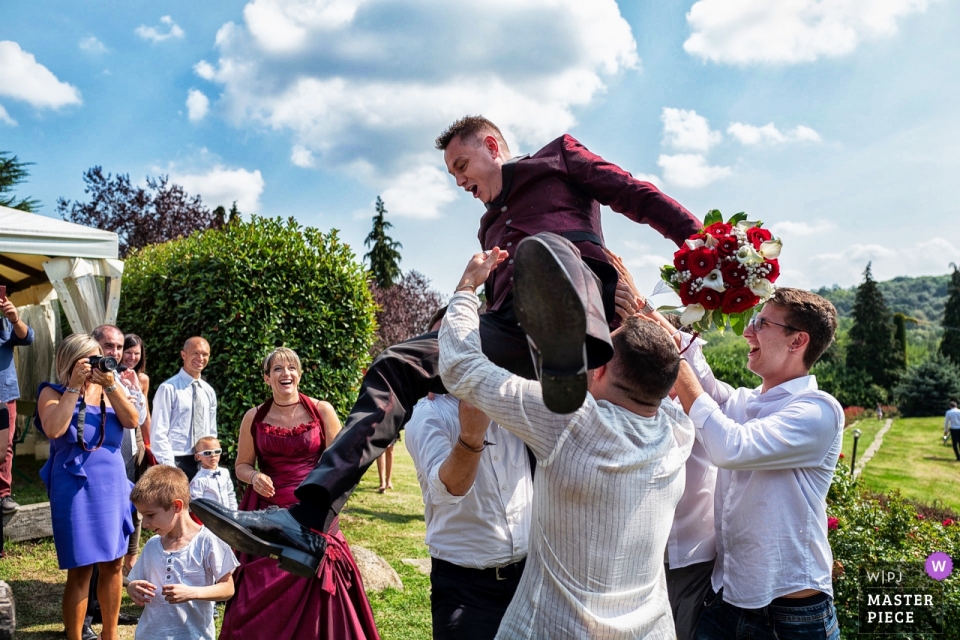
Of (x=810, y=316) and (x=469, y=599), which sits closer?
(x=469, y=599)

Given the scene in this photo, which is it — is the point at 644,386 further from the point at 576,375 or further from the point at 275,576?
the point at 275,576

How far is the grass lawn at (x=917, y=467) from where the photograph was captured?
55.9 feet

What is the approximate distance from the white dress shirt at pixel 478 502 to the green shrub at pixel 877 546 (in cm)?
368

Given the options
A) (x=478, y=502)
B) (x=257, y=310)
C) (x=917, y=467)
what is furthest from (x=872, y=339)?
(x=478, y=502)

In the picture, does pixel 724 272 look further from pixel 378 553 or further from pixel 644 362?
pixel 378 553

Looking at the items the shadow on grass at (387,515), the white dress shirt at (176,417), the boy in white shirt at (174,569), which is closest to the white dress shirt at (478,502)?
the boy in white shirt at (174,569)

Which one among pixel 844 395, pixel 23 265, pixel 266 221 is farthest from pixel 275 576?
pixel 844 395

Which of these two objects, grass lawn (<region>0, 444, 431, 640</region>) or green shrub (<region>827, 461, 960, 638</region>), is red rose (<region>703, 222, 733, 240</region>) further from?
grass lawn (<region>0, 444, 431, 640</region>)

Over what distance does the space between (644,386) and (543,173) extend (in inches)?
52.0

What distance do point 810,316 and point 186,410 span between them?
525 cm

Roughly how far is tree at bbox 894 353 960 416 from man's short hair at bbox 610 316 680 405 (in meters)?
42.3

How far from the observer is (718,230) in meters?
2.88

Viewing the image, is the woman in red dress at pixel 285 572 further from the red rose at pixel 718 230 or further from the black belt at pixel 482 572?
the red rose at pixel 718 230

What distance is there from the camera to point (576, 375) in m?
1.67
